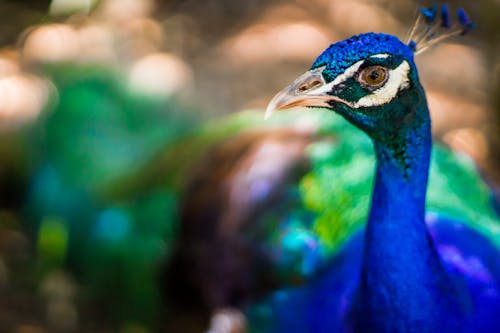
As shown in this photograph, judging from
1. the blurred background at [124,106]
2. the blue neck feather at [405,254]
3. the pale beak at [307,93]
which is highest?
the pale beak at [307,93]

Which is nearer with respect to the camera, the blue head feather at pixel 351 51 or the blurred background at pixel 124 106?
the blue head feather at pixel 351 51

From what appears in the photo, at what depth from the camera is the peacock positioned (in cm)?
118

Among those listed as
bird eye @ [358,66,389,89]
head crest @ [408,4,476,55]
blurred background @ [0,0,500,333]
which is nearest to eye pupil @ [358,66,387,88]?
bird eye @ [358,66,389,89]

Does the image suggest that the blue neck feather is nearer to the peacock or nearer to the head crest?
the peacock

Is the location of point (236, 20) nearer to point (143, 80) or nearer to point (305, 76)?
point (143, 80)

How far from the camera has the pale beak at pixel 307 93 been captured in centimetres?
115

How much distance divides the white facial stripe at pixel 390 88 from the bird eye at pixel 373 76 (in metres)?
0.01

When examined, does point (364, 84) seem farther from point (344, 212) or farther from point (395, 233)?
point (344, 212)

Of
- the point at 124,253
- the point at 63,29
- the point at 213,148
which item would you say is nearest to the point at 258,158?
the point at 213,148

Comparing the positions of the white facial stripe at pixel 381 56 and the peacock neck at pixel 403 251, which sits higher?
the white facial stripe at pixel 381 56

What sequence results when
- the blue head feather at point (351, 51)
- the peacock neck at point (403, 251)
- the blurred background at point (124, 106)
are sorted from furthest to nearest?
the blurred background at point (124, 106) < the peacock neck at point (403, 251) < the blue head feather at point (351, 51)

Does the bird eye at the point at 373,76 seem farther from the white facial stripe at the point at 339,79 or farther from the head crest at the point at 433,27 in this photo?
the head crest at the point at 433,27

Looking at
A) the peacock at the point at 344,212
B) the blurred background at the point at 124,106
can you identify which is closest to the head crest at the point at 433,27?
the peacock at the point at 344,212

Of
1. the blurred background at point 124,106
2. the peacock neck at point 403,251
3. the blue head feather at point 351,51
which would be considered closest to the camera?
the blue head feather at point 351,51
